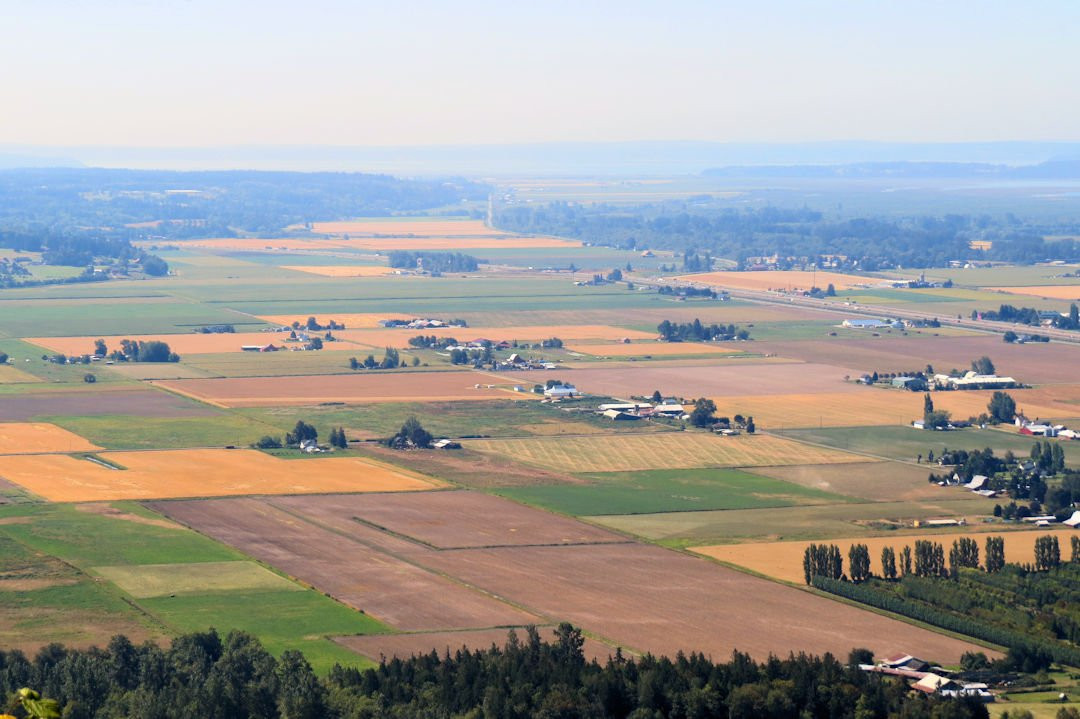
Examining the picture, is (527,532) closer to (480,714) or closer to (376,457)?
(376,457)

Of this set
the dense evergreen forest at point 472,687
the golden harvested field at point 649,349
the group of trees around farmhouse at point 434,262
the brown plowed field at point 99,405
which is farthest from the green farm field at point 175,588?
the group of trees around farmhouse at point 434,262

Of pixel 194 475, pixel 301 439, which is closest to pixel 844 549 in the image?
pixel 194 475

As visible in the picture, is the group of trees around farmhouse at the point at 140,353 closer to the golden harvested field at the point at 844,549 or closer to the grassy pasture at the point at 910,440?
the grassy pasture at the point at 910,440

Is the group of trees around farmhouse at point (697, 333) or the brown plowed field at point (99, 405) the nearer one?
the brown plowed field at point (99, 405)

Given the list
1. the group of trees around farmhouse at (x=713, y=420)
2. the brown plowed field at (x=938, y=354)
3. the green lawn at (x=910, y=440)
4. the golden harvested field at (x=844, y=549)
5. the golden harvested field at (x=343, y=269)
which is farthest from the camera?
the golden harvested field at (x=343, y=269)

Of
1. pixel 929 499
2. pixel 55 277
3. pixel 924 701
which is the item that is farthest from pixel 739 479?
pixel 55 277

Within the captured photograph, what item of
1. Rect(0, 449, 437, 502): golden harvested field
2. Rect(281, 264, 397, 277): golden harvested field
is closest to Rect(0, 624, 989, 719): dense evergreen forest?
Rect(0, 449, 437, 502): golden harvested field
